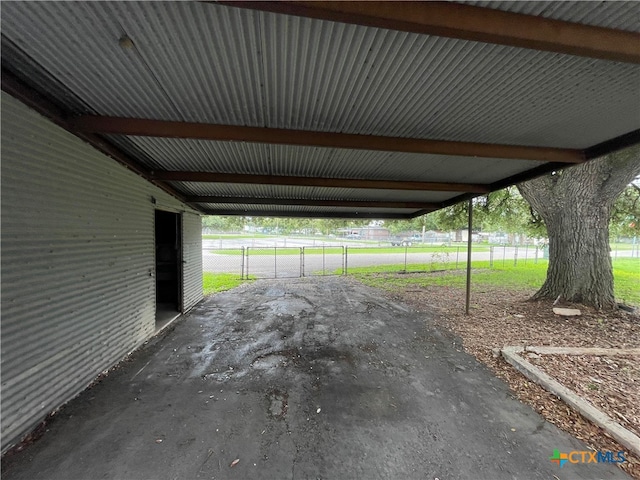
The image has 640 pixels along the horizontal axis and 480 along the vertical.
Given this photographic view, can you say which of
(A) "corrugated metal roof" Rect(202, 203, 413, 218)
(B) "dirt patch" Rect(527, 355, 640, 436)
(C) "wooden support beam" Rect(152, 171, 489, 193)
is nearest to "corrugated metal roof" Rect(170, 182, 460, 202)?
(C) "wooden support beam" Rect(152, 171, 489, 193)

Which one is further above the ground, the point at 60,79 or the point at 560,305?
the point at 60,79

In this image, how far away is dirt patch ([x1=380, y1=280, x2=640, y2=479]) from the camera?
8.16 feet

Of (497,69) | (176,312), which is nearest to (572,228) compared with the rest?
(497,69)

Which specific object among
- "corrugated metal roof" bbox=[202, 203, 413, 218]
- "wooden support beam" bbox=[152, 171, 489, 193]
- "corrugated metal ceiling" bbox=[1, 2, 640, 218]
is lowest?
"corrugated metal roof" bbox=[202, 203, 413, 218]

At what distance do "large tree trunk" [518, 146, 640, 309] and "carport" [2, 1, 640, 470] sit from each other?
2839 mm

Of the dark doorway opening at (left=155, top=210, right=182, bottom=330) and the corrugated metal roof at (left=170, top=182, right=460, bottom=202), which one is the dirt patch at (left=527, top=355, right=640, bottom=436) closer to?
the corrugated metal roof at (left=170, top=182, right=460, bottom=202)

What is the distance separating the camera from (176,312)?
611cm

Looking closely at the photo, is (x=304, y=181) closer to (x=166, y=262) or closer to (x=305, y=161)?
(x=305, y=161)

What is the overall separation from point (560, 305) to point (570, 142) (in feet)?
13.7

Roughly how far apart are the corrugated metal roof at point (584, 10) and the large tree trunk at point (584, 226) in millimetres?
5596

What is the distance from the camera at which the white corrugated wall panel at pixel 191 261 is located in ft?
20.7

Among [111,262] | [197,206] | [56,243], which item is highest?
[197,206]

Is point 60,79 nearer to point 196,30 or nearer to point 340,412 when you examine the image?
point 196,30

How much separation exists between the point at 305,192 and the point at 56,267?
16.0ft
